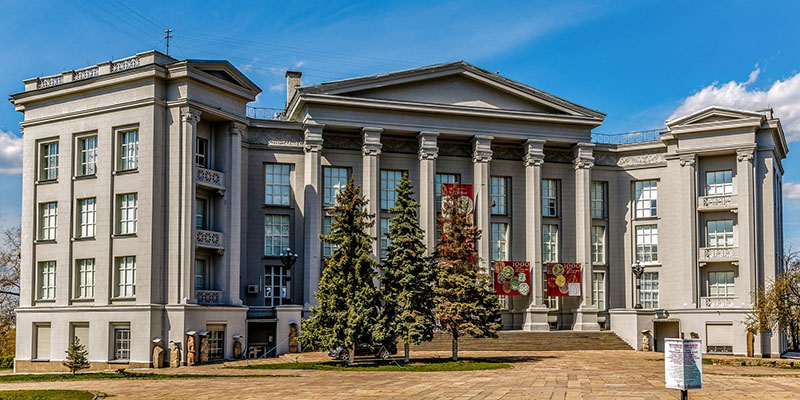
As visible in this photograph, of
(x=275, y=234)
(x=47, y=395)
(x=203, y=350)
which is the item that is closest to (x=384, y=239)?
(x=275, y=234)

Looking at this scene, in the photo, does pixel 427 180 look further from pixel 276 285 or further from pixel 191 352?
pixel 191 352

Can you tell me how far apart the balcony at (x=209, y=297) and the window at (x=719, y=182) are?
27334mm

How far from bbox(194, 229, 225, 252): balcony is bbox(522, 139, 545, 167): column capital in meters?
18.7

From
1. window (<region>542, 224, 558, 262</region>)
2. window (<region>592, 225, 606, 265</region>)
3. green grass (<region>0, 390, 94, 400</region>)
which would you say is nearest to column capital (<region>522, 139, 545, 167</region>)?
window (<region>542, 224, 558, 262</region>)

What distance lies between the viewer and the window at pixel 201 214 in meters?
39.7

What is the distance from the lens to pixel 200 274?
39562 millimetres

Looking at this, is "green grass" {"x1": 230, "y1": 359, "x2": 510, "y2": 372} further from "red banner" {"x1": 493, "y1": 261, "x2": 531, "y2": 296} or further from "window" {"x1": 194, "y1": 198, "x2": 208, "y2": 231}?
"red banner" {"x1": 493, "y1": 261, "x2": 531, "y2": 296}

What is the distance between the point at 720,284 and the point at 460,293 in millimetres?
18769

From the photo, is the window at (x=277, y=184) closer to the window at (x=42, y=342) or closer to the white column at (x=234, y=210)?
the white column at (x=234, y=210)

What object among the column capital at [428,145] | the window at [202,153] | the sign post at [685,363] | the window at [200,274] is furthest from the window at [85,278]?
the sign post at [685,363]

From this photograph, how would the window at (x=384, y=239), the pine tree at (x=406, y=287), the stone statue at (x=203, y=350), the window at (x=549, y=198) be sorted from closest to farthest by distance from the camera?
the pine tree at (x=406, y=287), the stone statue at (x=203, y=350), the window at (x=384, y=239), the window at (x=549, y=198)

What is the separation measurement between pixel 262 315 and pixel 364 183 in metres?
9.34

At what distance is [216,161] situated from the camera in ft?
134

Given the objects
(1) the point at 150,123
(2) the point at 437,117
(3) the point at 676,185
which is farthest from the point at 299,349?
(3) the point at 676,185
